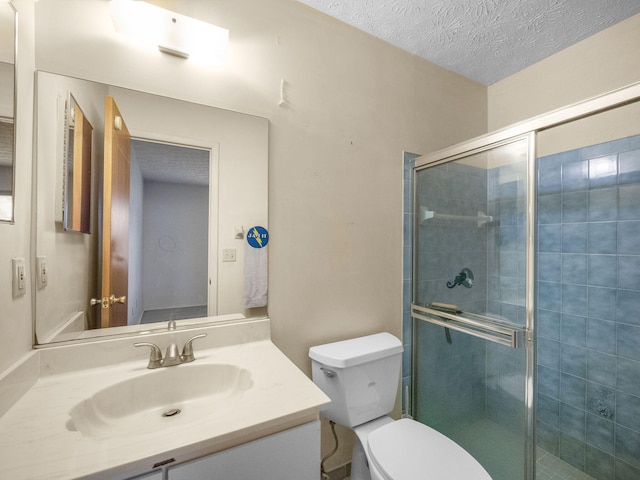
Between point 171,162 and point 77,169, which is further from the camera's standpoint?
point 171,162

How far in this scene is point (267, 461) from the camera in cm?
75

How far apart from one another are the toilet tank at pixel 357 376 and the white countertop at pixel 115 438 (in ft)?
1.19

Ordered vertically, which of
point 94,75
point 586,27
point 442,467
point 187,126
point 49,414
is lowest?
point 442,467

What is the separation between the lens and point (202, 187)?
122 cm

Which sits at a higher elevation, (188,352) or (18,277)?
(18,277)

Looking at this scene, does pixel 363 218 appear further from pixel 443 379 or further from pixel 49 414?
pixel 49 414

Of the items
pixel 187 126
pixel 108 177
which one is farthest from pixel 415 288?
pixel 108 177

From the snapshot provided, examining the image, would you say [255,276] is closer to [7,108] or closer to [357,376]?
[357,376]

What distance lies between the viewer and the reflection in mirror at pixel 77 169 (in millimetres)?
1010

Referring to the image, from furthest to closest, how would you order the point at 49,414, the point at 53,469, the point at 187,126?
the point at 187,126 < the point at 49,414 < the point at 53,469

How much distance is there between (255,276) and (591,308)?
189 centimetres

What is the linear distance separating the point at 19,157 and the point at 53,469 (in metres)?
0.85

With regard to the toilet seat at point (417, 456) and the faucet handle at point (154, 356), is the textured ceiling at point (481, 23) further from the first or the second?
the toilet seat at point (417, 456)

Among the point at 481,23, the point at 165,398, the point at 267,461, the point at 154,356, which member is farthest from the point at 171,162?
the point at 481,23
